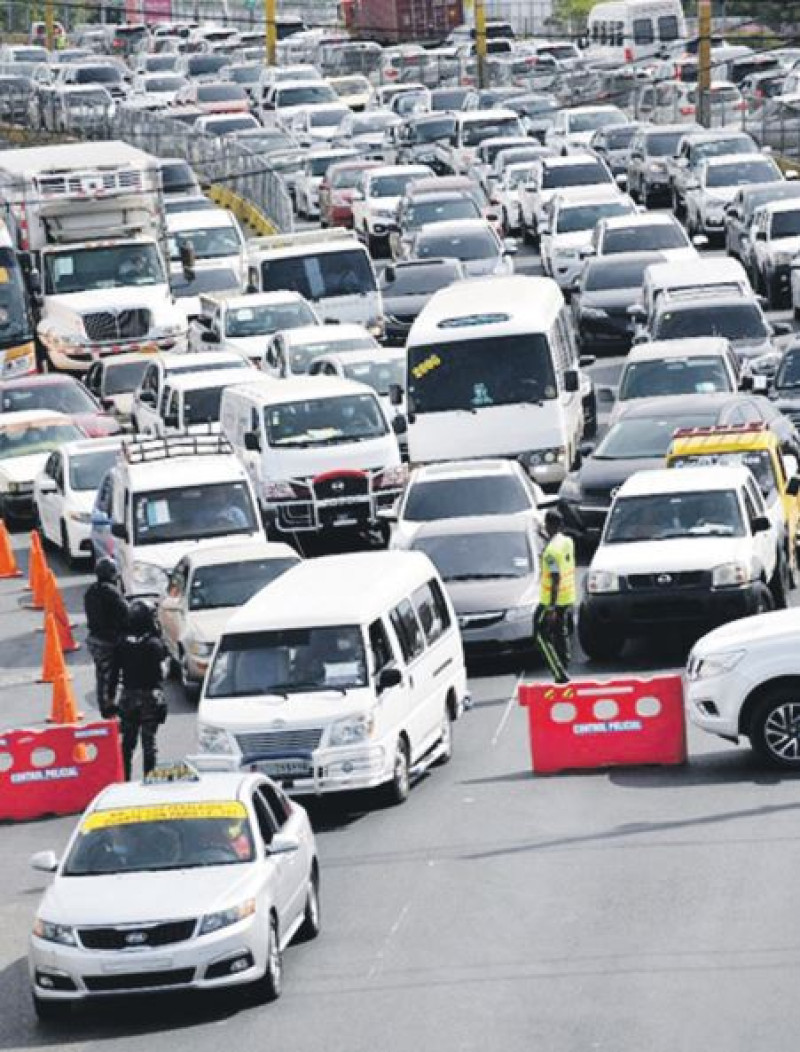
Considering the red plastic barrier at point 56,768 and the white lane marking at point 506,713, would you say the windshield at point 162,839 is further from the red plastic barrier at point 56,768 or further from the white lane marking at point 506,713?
the white lane marking at point 506,713

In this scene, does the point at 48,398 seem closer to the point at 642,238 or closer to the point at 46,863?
the point at 642,238

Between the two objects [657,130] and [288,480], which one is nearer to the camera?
[288,480]

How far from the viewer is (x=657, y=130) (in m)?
66.9

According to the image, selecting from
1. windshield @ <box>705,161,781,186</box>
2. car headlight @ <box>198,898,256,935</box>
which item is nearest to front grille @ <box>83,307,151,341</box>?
windshield @ <box>705,161,781,186</box>

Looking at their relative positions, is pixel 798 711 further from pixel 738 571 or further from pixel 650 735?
pixel 738 571

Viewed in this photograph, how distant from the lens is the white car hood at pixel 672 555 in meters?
28.4

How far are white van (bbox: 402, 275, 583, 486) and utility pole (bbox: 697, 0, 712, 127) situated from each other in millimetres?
37732

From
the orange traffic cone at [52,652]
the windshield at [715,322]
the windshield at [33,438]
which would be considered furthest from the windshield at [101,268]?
the orange traffic cone at [52,652]

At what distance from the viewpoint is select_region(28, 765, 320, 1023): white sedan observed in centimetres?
1756

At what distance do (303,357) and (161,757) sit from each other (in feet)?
56.6

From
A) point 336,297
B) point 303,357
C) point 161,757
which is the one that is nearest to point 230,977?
point 161,757

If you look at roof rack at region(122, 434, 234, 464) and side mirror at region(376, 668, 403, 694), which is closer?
side mirror at region(376, 668, 403, 694)

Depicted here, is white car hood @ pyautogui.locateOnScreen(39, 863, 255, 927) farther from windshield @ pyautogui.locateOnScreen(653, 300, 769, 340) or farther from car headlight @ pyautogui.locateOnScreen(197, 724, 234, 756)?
windshield @ pyautogui.locateOnScreen(653, 300, 769, 340)

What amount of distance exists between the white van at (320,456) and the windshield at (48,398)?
670 centimetres
